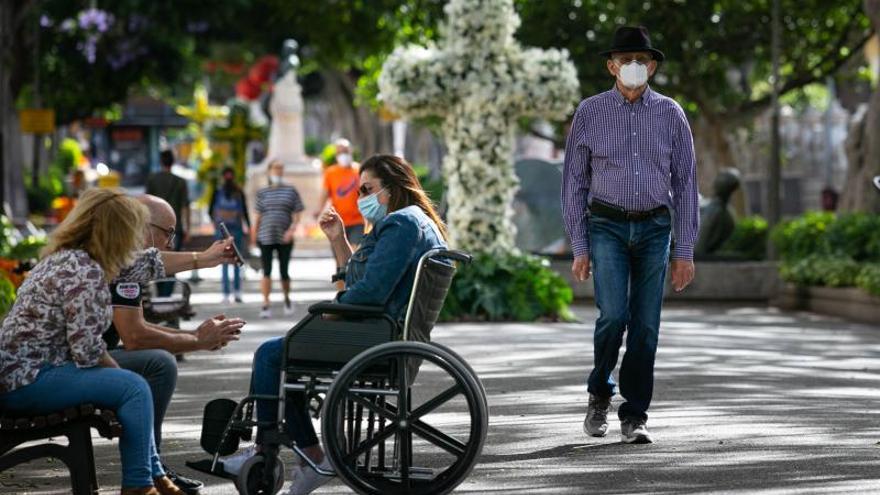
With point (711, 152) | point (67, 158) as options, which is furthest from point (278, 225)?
point (67, 158)

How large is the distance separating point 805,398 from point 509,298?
7976mm

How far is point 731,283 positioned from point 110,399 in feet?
58.9

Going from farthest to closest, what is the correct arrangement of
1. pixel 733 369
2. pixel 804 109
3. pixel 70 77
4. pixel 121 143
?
pixel 121 143 < pixel 804 109 < pixel 70 77 < pixel 733 369

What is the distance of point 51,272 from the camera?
7.18 m

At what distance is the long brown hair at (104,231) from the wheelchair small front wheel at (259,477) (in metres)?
0.89

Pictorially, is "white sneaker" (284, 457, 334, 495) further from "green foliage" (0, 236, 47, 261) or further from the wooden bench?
"green foliage" (0, 236, 47, 261)

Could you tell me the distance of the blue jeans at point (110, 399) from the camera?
714cm

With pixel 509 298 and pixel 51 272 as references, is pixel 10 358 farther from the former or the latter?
pixel 509 298

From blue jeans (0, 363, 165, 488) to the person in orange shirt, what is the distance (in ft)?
37.4

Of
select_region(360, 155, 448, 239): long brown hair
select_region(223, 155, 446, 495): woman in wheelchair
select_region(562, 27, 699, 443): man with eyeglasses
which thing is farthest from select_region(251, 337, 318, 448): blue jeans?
select_region(562, 27, 699, 443): man with eyeglasses

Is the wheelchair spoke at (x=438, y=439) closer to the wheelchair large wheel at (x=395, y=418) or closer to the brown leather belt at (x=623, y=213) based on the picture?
the wheelchair large wheel at (x=395, y=418)

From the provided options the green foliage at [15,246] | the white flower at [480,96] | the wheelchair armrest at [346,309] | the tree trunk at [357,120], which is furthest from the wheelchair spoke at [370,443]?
the tree trunk at [357,120]

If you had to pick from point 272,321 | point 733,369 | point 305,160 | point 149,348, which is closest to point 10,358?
point 149,348

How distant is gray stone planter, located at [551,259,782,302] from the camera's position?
2445cm
